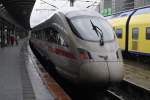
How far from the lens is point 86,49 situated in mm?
11633

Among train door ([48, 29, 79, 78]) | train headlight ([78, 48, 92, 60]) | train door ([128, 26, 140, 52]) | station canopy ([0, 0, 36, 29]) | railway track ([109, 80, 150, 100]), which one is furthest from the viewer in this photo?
station canopy ([0, 0, 36, 29])

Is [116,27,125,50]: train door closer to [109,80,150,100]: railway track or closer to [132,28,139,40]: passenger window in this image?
[132,28,139,40]: passenger window

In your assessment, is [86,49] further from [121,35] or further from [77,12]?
[121,35]

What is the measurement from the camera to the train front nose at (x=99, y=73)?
1123 centimetres

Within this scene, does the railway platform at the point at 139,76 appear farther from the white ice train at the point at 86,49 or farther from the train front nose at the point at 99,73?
the train front nose at the point at 99,73

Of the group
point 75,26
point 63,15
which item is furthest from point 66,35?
point 63,15

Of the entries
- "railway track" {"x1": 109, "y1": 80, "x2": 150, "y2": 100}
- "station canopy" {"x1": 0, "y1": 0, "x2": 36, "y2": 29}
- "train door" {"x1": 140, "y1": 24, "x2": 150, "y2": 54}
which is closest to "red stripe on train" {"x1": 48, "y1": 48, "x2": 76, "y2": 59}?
"railway track" {"x1": 109, "y1": 80, "x2": 150, "y2": 100}

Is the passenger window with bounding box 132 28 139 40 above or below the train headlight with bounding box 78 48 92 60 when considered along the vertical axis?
above

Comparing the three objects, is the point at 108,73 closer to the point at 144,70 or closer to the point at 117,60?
the point at 117,60

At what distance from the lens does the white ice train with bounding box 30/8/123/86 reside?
37.1ft

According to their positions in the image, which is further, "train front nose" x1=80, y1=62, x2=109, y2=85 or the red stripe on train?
the red stripe on train

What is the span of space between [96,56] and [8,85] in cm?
259

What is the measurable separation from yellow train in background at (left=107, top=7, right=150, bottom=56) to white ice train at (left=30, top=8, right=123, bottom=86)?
848 centimetres

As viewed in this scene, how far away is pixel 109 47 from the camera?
11.8 meters
